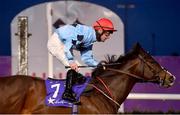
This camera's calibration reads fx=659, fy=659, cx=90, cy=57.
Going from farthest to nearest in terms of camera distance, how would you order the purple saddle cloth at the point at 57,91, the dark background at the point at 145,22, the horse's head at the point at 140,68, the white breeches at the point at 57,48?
the dark background at the point at 145,22, the horse's head at the point at 140,68, the white breeches at the point at 57,48, the purple saddle cloth at the point at 57,91

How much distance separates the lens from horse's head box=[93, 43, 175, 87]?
800cm

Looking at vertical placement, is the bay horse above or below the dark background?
below

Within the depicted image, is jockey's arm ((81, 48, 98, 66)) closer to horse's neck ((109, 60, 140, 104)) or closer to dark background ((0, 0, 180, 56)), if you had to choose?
horse's neck ((109, 60, 140, 104))

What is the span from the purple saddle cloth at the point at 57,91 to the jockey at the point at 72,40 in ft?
0.19

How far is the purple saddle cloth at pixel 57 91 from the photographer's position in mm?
7523

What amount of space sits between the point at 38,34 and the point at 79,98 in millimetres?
3891

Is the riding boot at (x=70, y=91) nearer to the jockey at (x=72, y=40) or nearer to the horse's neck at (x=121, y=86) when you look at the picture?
the jockey at (x=72, y=40)

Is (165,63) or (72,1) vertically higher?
(72,1)

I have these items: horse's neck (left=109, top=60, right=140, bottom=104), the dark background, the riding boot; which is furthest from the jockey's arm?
the dark background

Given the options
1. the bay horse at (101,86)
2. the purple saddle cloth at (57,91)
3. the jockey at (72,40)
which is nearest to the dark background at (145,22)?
the bay horse at (101,86)

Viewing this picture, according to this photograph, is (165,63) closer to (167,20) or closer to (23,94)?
(167,20)

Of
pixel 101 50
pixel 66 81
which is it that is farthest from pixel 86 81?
pixel 101 50

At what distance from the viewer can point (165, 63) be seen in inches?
448

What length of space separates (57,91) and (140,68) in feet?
3.57
